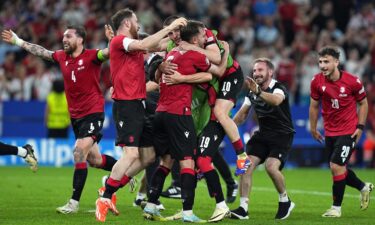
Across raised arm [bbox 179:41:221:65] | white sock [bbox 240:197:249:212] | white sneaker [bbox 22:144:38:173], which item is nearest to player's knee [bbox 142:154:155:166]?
white sock [bbox 240:197:249:212]

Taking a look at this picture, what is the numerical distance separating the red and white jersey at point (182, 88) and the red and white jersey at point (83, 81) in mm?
1452

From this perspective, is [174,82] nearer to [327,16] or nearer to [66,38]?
→ [66,38]

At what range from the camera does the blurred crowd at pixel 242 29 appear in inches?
986

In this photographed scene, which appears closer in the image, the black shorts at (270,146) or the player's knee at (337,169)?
the black shorts at (270,146)

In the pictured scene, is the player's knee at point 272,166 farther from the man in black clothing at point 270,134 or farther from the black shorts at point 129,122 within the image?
the black shorts at point 129,122

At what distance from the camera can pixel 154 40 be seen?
11.3 metres

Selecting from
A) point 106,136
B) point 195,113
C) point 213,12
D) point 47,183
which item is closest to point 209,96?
point 195,113

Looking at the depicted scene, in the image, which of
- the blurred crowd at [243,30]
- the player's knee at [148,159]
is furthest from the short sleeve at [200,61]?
the blurred crowd at [243,30]

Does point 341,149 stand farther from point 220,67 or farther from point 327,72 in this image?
point 220,67

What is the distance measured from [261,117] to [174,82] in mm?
1973

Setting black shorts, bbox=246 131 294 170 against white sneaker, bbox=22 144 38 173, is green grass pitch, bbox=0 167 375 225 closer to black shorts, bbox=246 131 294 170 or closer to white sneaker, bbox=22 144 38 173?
white sneaker, bbox=22 144 38 173

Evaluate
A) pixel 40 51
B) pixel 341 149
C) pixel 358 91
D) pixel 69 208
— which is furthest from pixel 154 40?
pixel 358 91

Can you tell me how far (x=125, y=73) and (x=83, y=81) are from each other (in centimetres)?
123

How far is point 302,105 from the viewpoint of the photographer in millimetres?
24922
